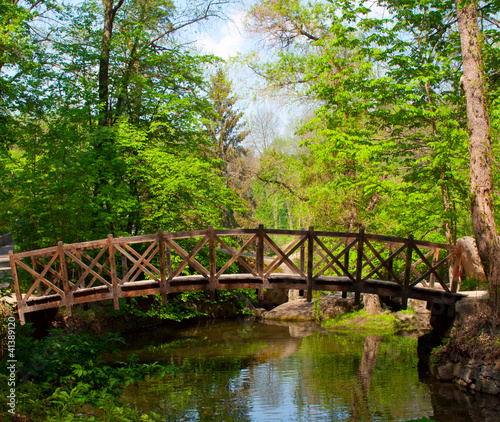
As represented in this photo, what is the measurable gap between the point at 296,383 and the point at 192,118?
8327 millimetres

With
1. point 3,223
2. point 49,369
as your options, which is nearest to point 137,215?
point 3,223

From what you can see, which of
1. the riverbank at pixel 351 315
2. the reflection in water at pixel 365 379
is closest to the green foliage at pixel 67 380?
the reflection in water at pixel 365 379

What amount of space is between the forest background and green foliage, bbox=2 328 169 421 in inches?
248

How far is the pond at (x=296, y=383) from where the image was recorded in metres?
7.86

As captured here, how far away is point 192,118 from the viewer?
14438mm

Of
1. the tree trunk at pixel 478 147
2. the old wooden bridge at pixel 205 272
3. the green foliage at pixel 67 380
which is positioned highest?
the tree trunk at pixel 478 147

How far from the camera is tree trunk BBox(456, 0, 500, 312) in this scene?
955cm

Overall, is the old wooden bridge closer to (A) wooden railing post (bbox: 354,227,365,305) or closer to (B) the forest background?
(A) wooden railing post (bbox: 354,227,365,305)

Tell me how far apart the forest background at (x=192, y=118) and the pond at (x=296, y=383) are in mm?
3396

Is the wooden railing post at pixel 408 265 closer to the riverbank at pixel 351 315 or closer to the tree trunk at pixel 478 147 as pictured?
the tree trunk at pixel 478 147

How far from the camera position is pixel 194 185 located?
44.5ft

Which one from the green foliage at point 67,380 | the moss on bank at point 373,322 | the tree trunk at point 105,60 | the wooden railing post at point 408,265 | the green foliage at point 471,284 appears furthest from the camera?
the moss on bank at point 373,322

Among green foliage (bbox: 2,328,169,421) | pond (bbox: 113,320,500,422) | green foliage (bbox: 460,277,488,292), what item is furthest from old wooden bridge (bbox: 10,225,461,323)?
green foliage (bbox: 2,328,169,421)

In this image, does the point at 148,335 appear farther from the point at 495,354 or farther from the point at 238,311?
the point at 495,354
